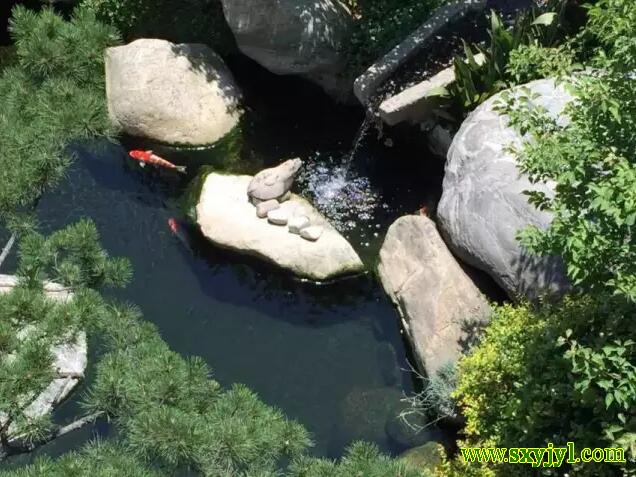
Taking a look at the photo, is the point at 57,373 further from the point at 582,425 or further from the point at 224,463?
the point at 582,425

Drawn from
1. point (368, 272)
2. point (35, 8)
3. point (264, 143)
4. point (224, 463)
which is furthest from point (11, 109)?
point (35, 8)

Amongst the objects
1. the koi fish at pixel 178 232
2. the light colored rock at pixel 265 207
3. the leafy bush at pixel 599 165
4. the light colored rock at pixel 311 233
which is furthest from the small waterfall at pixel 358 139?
the leafy bush at pixel 599 165

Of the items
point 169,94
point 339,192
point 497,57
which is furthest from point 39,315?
point 497,57

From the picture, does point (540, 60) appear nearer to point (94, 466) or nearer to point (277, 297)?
point (277, 297)

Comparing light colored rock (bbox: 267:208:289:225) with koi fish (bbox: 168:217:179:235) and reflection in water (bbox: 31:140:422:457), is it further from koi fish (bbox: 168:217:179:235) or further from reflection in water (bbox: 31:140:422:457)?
koi fish (bbox: 168:217:179:235)

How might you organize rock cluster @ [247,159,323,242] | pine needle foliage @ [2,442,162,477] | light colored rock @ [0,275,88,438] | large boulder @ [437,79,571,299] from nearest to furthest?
pine needle foliage @ [2,442,162,477] → light colored rock @ [0,275,88,438] → large boulder @ [437,79,571,299] → rock cluster @ [247,159,323,242]

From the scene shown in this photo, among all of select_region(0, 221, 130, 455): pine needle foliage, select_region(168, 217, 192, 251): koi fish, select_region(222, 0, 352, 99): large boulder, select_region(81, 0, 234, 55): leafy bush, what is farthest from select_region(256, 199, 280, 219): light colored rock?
select_region(0, 221, 130, 455): pine needle foliage
